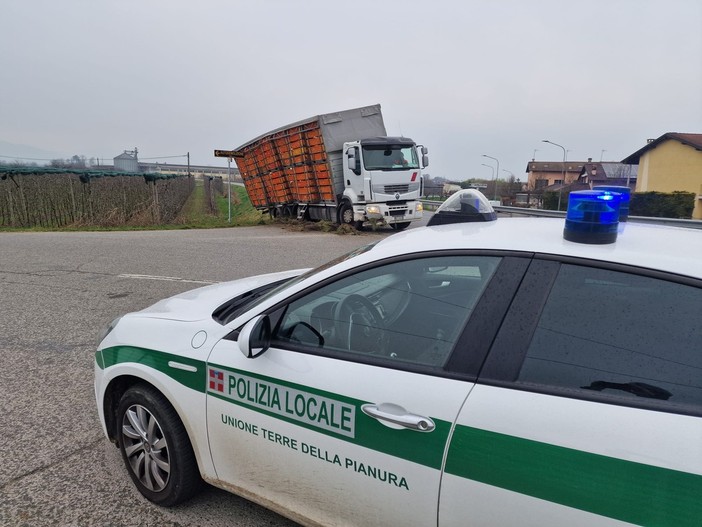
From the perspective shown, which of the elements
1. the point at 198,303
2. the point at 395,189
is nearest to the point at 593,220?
the point at 198,303

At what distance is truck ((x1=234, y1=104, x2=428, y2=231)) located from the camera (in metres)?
14.7

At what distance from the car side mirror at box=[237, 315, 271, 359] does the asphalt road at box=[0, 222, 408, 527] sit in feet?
3.23

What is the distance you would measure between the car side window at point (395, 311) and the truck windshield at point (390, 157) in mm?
12805

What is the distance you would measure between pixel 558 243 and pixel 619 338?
392mm

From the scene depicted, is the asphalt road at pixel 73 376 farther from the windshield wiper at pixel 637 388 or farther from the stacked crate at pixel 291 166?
the stacked crate at pixel 291 166

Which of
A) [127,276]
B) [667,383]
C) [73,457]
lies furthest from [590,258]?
[127,276]

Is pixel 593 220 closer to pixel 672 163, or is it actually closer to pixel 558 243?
pixel 558 243

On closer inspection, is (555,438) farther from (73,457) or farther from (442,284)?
(73,457)

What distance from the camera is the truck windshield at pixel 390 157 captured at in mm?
14586

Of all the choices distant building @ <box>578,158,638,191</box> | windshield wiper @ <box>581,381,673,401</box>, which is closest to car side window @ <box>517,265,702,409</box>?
windshield wiper @ <box>581,381,673,401</box>

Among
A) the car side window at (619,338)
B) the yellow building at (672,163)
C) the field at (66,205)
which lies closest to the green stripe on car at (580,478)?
the car side window at (619,338)

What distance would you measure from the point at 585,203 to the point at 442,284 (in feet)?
2.01

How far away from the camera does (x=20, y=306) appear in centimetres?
617

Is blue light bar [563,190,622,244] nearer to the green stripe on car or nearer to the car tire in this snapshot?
the green stripe on car
